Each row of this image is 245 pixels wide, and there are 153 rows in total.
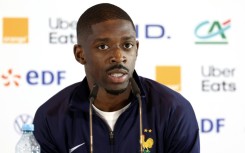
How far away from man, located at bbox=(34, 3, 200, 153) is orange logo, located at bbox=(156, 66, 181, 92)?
1197 millimetres

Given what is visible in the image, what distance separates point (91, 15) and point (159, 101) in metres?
0.38

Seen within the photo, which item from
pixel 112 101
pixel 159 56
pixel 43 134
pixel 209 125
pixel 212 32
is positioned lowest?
pixel 209 125

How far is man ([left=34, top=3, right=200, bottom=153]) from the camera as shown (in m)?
1.56

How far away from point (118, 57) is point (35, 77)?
145cm

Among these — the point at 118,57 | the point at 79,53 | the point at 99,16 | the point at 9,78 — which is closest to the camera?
the point at 118,57

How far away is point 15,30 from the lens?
2.86 m

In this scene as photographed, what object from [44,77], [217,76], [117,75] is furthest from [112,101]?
[217,76]

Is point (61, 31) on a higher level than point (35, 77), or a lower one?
higher

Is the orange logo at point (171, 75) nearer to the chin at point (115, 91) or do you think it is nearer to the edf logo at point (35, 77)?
the edf logo at point (35, 77)

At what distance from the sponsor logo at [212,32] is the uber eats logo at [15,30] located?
3.35 feet

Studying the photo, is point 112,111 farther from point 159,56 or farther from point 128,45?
point 159,56

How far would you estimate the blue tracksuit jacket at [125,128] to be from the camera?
1.62m

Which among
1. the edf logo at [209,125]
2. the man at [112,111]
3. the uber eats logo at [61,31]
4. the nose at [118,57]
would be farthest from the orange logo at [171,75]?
the nose at [118,57]

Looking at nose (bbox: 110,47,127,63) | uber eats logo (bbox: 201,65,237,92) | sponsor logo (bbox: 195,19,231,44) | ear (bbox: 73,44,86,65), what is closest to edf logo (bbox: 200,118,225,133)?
uber eats logo (bbox: 201,65,237,92)
